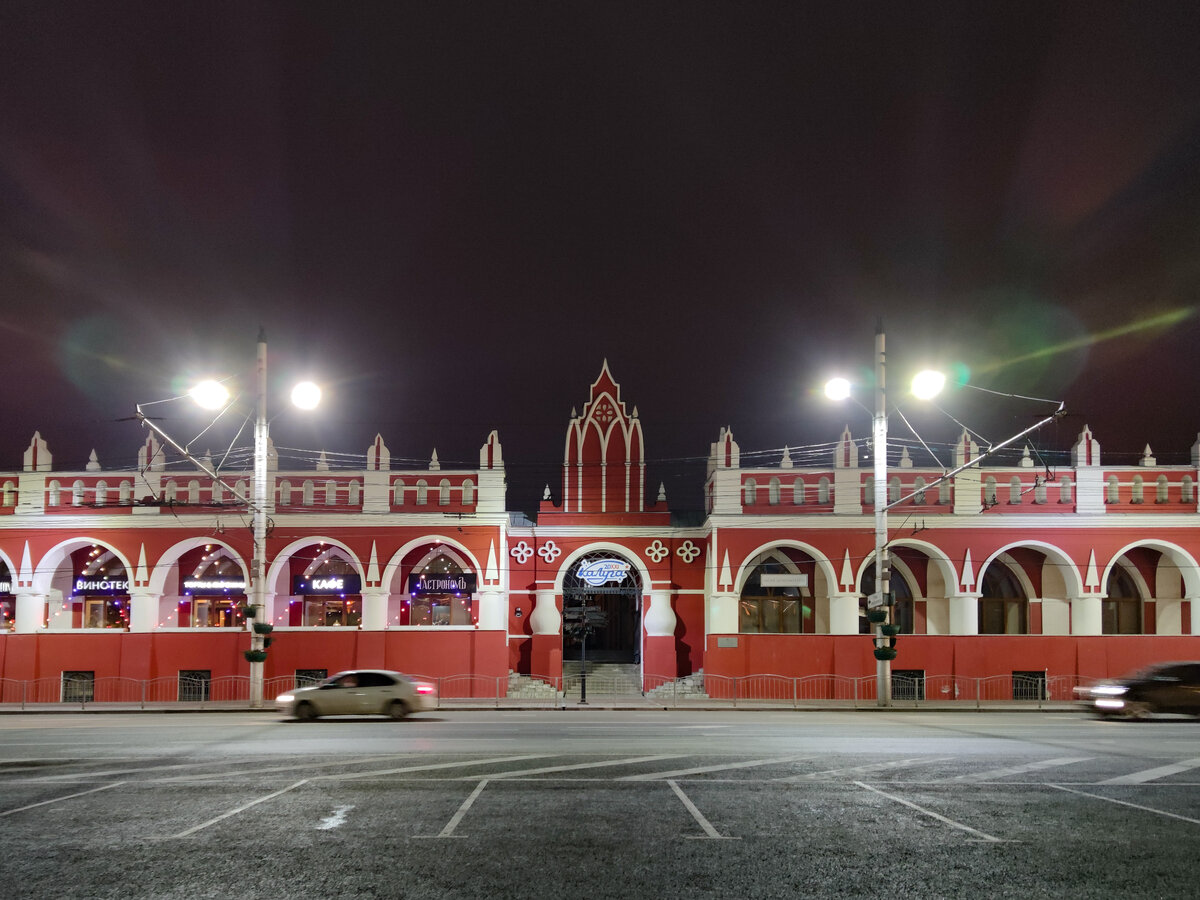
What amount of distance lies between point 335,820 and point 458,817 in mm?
1299

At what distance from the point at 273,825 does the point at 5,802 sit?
154 inches

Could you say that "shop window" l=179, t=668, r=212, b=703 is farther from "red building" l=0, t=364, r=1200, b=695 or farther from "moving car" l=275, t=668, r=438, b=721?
"moving car" l=275, t=668, r=438, b=721

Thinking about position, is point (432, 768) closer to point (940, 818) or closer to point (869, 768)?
point (869, 768)

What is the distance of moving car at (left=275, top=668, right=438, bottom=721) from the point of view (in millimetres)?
23594

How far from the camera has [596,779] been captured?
13.2m

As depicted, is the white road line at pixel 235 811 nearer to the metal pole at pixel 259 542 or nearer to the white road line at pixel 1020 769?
the white road line at pixel 1020 769

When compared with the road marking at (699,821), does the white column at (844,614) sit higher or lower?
higher

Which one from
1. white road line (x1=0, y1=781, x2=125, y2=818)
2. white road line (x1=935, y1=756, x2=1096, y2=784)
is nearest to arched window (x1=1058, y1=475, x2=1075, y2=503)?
white road line (x1=935, y1=756, x2=1096, y2=784)

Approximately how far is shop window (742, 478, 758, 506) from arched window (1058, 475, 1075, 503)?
1015cm

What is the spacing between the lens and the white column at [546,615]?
34.8m

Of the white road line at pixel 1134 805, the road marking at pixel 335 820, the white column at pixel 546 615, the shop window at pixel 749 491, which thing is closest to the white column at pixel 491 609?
the white column at pixel 546 615

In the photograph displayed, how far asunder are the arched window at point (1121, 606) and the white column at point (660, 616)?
50.7ft

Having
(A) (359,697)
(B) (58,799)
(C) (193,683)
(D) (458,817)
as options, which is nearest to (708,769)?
(D) (458,817)

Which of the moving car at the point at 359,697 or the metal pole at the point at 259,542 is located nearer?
the moving car at the point at 359,697
